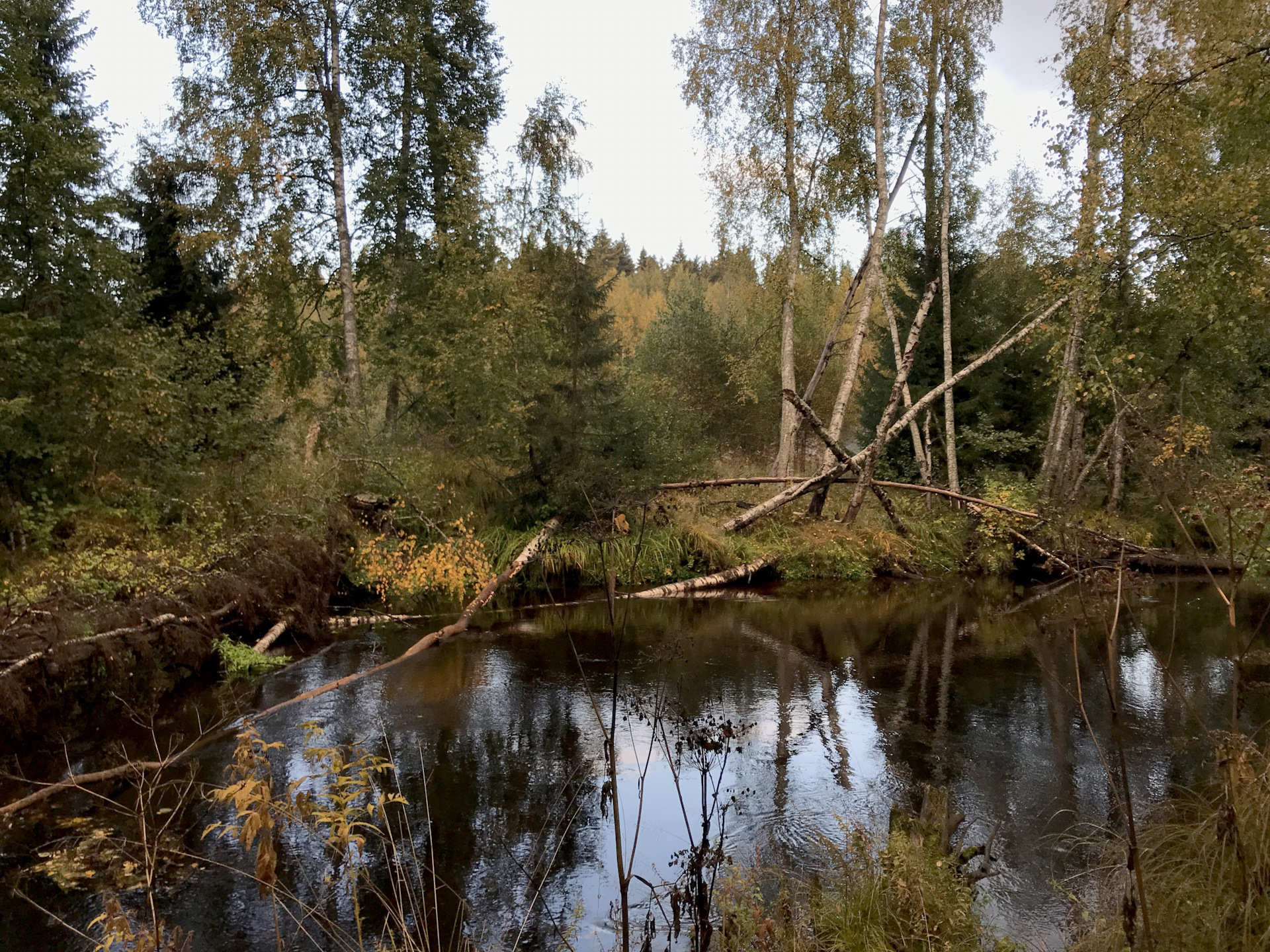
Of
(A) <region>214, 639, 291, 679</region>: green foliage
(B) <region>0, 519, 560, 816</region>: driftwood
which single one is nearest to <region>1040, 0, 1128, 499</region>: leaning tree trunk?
(B) <region>0, 519, 560, 816</region>: driftwood

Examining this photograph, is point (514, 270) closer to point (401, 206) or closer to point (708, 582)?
point (401, 206)

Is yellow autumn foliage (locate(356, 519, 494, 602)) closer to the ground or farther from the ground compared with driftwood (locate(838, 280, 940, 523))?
closer to the ground

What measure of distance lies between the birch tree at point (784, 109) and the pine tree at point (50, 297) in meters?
11.0

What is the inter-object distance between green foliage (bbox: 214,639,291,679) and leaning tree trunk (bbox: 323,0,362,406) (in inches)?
278

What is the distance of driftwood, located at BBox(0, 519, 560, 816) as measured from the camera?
425 cm

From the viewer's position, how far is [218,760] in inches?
230

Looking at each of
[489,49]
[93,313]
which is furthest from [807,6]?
[93,313]

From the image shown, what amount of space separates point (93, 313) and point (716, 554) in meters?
9.24

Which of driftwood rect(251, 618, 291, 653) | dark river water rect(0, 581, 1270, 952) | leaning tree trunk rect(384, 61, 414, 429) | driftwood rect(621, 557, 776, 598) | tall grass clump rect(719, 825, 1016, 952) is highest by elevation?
leaning tree trunk rect(384, 61, 414, 429)

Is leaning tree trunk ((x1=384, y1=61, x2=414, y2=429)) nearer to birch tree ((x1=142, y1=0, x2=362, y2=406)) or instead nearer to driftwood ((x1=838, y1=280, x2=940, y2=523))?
birch tree ((x1=142, y1=0, x2=362, y2=406))

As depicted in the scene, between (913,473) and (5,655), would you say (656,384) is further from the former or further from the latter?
(5,655)

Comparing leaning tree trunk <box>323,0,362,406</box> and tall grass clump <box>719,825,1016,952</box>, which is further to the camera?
leaning tree trunk <box>323,0,362,406</box>

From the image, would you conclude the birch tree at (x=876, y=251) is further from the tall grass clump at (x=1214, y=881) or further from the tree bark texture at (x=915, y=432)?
the tall grass clump at (x=1214, y=881)

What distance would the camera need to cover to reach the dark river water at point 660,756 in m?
4.15
